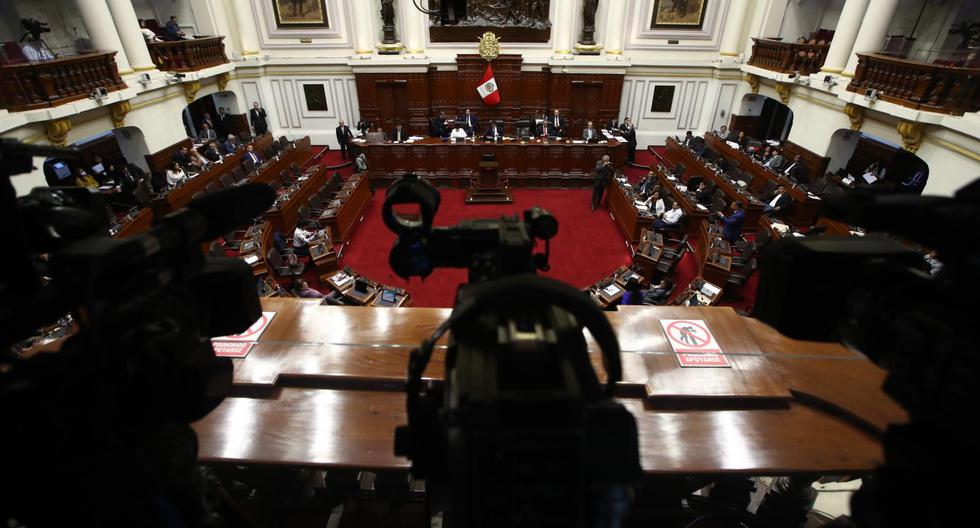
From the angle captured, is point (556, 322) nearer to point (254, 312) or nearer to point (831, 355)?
point (254, 312)

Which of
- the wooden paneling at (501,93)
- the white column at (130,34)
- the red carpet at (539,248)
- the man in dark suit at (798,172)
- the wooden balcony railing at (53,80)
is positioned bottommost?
the red carpet at (539,248)

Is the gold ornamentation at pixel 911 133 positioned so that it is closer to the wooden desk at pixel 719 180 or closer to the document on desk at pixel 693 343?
the wooden desk at pixel 719 180

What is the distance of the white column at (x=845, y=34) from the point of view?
35.5 feet

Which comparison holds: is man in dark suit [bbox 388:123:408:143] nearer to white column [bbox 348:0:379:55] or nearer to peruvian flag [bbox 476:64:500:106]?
white column [bbox 348:0:379:55]

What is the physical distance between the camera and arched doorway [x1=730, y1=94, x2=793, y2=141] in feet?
54.6

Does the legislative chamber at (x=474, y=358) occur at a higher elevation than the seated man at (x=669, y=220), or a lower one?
higher

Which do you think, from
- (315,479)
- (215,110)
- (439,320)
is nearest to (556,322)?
(439,320)

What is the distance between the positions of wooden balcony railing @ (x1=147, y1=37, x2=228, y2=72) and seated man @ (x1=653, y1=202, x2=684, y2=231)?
13472 mm

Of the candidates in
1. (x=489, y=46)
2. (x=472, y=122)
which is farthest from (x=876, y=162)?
(x=489, y=46)

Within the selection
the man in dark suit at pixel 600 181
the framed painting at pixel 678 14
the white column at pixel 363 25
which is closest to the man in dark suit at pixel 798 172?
the man in dark suit at pixel 600 181

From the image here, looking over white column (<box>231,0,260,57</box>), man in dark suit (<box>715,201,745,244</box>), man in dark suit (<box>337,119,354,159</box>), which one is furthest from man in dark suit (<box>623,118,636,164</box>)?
white column (<box>231,0,260,57</box>)

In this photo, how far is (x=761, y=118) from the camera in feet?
56.5

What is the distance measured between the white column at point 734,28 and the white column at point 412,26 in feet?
34.4

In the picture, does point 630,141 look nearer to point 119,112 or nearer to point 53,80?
point 119,112
